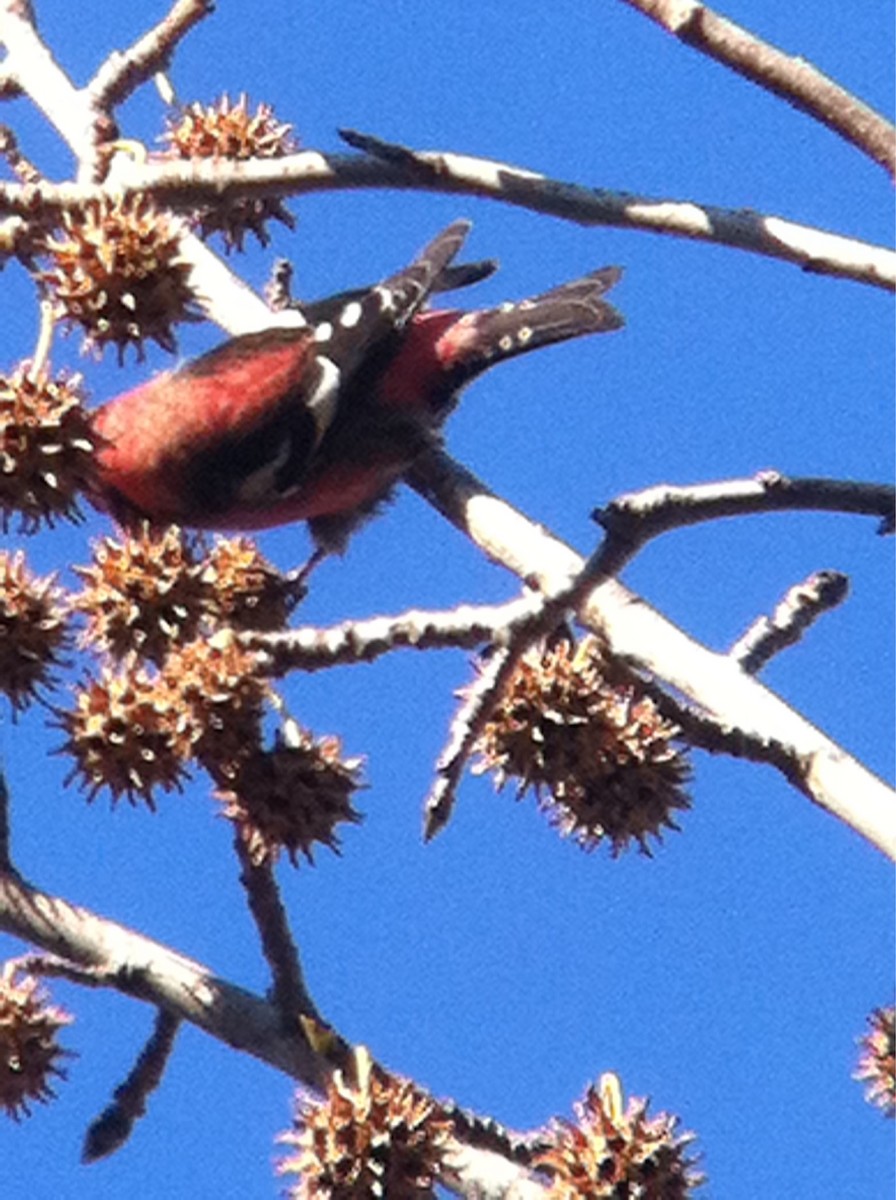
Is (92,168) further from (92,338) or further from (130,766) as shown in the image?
(130,766)

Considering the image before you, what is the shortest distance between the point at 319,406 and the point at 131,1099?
1988mm

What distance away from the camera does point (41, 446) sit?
2682 millimetres

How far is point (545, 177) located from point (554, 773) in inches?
30.5

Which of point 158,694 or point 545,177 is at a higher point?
point 545,177

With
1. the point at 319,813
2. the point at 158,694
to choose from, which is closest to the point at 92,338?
the point at 158,694

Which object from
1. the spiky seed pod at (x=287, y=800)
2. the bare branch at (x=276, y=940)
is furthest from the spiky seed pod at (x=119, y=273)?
the bare branch at (x=276, y=940)

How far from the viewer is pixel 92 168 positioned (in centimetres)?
317

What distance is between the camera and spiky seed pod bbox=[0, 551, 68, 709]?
2705 mm

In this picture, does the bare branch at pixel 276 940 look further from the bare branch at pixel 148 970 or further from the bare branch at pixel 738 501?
the bare branch at pixel 738 501

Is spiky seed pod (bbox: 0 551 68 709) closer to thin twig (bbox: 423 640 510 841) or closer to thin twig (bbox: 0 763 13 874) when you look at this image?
thin twig (bbox: 0 763 13 874)

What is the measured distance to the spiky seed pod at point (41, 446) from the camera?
2658 millimetres

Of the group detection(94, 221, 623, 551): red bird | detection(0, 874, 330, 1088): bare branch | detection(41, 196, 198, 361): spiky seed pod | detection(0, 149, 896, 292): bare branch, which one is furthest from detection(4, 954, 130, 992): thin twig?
detection(94, 221, 623, 551): red bird

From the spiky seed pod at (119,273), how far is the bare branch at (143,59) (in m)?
0.44

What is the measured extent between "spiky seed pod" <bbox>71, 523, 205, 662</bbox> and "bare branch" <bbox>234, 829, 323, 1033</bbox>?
0.37 metres
